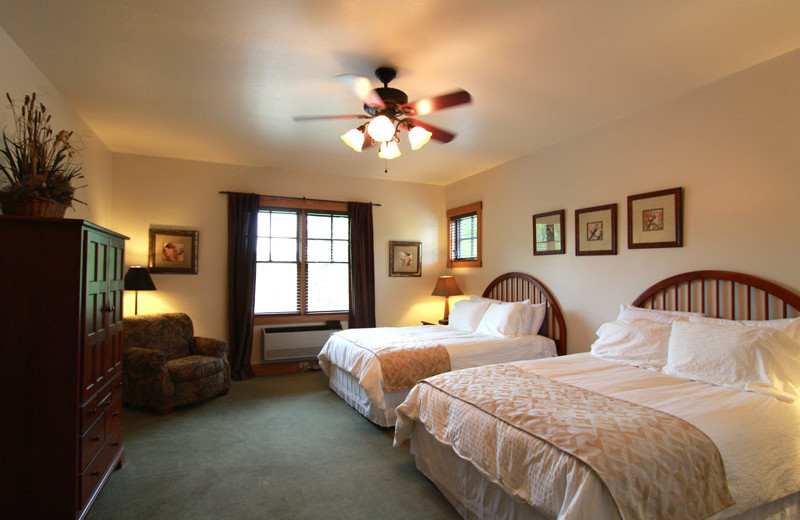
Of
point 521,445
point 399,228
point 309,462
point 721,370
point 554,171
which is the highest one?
point 554,171

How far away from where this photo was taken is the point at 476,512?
217 centimetres

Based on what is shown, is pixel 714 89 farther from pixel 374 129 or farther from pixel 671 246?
pixel 374 129

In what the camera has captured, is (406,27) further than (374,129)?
No

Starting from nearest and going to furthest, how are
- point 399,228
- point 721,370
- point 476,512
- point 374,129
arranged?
point 476,512 < point 721,370 < point 374,129 < point 399,228

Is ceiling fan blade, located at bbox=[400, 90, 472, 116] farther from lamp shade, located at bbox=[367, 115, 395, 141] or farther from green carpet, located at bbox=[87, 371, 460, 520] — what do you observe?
green carpet, located at bbox=[87, 371, 460, 520]

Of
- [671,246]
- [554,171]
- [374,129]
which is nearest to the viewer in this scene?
[374,129]

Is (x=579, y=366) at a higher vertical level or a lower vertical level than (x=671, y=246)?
lower

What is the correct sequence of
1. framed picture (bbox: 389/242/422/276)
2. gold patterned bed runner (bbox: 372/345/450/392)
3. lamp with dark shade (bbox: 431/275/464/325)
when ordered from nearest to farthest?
gold patterned bed runner (bbox: 372/345/450/392) < lamp with dark shade (bbox: 431/275/464/325) < framed picture (bbox: 389/242/422/276)

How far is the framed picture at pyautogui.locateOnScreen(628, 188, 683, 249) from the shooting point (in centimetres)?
321


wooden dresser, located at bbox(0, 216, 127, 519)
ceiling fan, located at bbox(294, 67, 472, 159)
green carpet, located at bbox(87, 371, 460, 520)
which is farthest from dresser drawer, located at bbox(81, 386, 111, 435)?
ceiling fan, located at bbox(294, 67, 472, 159)

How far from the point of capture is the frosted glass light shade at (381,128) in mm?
2596

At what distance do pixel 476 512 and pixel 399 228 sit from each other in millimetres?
4425

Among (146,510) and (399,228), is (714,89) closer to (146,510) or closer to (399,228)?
(399,228)

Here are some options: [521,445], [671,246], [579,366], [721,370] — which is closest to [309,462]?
[521,445]
